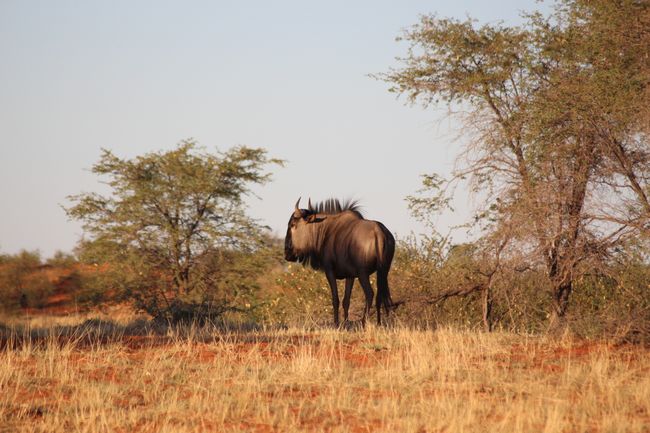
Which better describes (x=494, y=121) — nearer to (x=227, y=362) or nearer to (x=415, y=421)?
(x=227, y=362)

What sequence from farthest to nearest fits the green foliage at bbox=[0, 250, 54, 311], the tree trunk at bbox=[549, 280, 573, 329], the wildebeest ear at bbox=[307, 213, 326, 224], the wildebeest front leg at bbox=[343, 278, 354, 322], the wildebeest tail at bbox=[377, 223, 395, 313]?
the green foliage at bbox=[0, 250, 54, 311] < the wildebeest ear at bbox=[307, 213, 326, 224] < the wildebeest front leg at bbox=[343, 278, 354, 322] < the tree trunk at bbox=[549, 280, 573, 329] < the wildebeest tail at bbox=[377, 223, 395, 313]

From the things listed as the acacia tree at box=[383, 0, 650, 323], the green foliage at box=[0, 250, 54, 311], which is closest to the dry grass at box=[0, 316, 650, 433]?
the acacia tree at box=[383, 0, 650, 323]

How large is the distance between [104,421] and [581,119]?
394 inches

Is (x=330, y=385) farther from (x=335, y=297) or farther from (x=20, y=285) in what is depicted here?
(x=20, y=285)

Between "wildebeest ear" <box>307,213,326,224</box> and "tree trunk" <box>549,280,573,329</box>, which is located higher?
"wildebeest ear" <box>307,213,326,224</box>

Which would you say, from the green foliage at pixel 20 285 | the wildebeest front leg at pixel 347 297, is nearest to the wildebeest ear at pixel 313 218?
the wildebeest front leg at pixel 347 297

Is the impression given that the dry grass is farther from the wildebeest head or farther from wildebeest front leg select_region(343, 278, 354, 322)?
the wildebeest head

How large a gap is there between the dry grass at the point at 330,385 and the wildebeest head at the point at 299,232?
4646 mm

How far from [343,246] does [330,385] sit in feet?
22.3

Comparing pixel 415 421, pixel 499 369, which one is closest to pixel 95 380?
pixel 415 421

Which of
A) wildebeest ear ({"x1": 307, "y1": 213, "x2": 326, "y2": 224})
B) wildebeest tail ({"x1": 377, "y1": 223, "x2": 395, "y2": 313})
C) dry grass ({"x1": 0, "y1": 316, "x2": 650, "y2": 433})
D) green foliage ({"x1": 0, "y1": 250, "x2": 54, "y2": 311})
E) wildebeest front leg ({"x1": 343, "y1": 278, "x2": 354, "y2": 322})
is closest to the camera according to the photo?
dry grass ({"x1": 0, "y1": 316, "x2": 650, "y2": 433})

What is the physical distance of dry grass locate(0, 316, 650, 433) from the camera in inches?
289

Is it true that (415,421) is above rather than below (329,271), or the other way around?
below

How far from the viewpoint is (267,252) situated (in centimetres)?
2159
